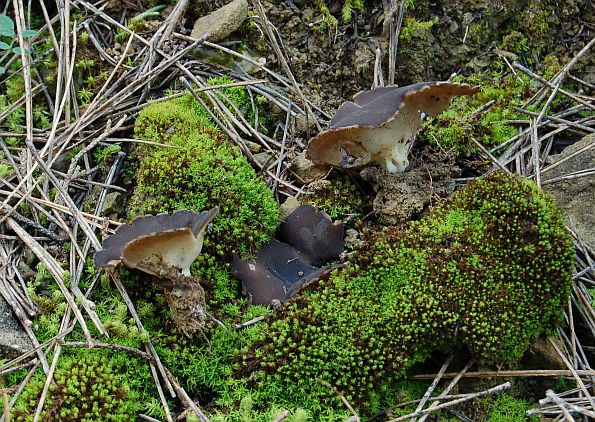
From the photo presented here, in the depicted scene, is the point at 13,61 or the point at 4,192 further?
the point at 13,61

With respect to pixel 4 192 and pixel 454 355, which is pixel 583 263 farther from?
pixel 4 192

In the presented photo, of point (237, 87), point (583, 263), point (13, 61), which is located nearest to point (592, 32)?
point (583, 263)

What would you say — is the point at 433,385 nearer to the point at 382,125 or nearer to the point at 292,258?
the point at 292,258

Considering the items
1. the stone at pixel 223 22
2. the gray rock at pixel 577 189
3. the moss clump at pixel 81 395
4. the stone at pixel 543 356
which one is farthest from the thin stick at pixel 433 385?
the stone at pixel 223 22

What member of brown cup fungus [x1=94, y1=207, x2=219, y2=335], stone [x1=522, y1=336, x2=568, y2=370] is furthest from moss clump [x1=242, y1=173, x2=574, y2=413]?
brown cup fungus [x1=94, y1=207, x2=219, y2=335]

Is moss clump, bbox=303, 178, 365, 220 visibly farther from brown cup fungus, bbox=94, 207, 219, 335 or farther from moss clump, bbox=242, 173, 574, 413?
brown cup fungus, bbox=94, 207, 219, 335

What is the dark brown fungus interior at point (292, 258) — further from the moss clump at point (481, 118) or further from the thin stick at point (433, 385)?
the moss clump at point (481, 118)
